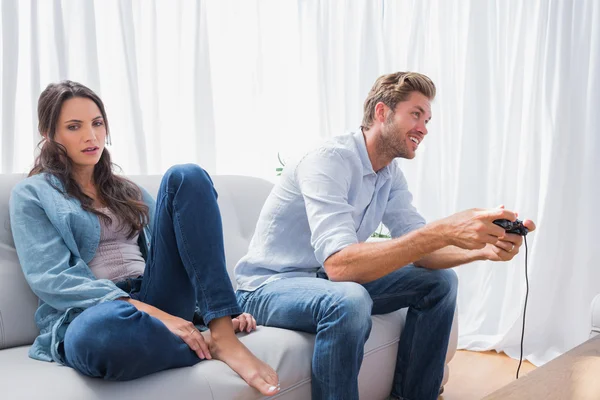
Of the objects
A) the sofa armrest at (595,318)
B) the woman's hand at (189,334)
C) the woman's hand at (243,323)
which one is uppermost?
the woman's hand at (189,334)

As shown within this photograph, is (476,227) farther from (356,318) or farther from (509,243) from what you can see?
(356,318)

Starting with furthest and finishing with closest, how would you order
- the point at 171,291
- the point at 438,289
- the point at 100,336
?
the point at 438,289 < the point at 171,291 < the point at 100,336

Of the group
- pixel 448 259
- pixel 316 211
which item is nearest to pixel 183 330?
pixel 316 211

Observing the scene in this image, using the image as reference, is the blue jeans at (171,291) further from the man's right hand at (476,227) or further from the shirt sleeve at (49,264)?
the man's right hand at (476,227)

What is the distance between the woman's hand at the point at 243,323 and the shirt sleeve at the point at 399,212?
663 millimetres

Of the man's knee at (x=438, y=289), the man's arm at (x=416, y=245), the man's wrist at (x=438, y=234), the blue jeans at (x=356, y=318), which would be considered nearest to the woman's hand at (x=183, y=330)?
the blue jeans at (x=356, y=318)

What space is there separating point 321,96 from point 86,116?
75.8 inches

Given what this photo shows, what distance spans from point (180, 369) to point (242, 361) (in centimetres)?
14

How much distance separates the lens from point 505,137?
112 inches

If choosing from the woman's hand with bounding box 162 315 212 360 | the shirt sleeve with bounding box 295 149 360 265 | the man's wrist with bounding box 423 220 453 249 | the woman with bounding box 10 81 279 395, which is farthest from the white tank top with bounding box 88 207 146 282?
the man's wrist with bounding box 423 220 453 249

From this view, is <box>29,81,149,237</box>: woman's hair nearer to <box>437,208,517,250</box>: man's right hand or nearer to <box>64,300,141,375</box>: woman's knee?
<box>64,300,141,375</box>: woman's knee

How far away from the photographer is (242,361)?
4.51 feet

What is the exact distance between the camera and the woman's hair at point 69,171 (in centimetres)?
165

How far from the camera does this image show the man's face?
185 centimetres
